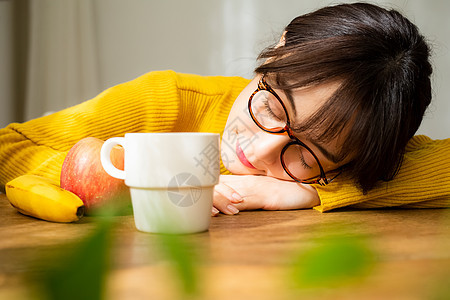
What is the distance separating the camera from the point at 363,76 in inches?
28.4

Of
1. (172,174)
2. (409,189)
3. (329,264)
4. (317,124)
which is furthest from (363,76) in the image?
(329,264)

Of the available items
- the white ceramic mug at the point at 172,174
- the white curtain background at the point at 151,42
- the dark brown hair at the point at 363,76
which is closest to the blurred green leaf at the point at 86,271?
the white ceramic mug at the point at 172,174

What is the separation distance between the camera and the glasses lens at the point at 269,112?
0.79m

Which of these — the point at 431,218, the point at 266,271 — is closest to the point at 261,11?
the point at 431,218

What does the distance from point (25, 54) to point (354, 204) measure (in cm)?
178

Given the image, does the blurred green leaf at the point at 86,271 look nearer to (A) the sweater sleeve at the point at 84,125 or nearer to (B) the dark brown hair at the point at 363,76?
(B) the dark brown hair at the point at 363,76

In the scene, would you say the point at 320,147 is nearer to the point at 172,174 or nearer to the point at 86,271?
the point at 172,174

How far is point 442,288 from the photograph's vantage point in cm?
13

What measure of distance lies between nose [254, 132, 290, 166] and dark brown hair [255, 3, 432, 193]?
0.05m

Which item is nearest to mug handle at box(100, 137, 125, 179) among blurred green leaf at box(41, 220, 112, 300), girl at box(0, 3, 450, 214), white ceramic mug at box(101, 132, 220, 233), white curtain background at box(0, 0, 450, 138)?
white ceramic mug at box(101, 132, 220, 233)

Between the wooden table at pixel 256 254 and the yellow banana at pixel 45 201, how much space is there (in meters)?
0.01

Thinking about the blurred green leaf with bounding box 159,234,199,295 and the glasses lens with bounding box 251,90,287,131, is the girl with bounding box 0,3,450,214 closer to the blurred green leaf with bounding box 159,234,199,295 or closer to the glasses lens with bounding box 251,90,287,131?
the glasses lens with bounding box 251,90,287,131

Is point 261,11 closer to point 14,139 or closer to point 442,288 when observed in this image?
point 14,139

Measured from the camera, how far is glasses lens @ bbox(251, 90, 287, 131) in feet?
2.58
